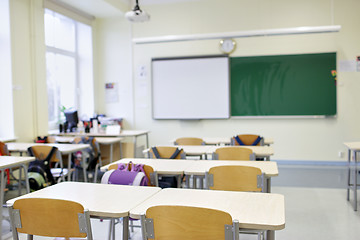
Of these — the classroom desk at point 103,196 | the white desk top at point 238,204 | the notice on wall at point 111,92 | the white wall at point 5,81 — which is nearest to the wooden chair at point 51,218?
the classroom desk at point 103,196

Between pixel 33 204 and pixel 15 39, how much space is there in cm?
443

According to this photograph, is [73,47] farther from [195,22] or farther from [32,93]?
[195,22]

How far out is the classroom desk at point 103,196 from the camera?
5.85ft

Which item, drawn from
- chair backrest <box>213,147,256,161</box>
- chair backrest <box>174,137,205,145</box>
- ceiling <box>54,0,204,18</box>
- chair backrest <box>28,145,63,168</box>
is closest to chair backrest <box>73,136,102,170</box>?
chair backrest <box>28,145,63,168</box>

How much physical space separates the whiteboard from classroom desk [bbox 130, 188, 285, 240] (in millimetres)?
5068

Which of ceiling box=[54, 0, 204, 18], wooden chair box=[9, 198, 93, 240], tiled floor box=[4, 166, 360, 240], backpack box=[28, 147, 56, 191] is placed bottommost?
tiled floor box=[4, 166, 360, 240]

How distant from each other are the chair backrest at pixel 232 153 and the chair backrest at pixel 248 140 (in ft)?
3.65

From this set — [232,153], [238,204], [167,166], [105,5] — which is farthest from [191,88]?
[238,204]

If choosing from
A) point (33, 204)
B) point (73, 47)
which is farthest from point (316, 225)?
point (73, 47)

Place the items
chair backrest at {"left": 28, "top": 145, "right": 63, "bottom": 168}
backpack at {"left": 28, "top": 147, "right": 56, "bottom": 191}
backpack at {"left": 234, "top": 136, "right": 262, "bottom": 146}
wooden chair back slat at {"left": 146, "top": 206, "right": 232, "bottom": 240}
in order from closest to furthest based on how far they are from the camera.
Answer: wooden chair back slat at {"left": 146, "top": 206, "right": 232, "bottom": 240}, backpack at {"left": 28, "top": 147, "right": 56, "bottom": 191}, chair backrest at {"left": 28, "top": 145, "right": 63, "bottom": 168}, backpack at {"left": 234, "top": 136, "right": 262, "bottom": 146}

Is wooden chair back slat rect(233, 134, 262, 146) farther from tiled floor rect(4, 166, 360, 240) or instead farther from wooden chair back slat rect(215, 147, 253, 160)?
wooden chair back slat rect(215, 147, 253, 160)

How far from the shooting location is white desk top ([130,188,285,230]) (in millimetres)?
1587

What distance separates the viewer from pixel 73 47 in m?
7.49

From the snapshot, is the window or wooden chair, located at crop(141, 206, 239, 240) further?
the window
